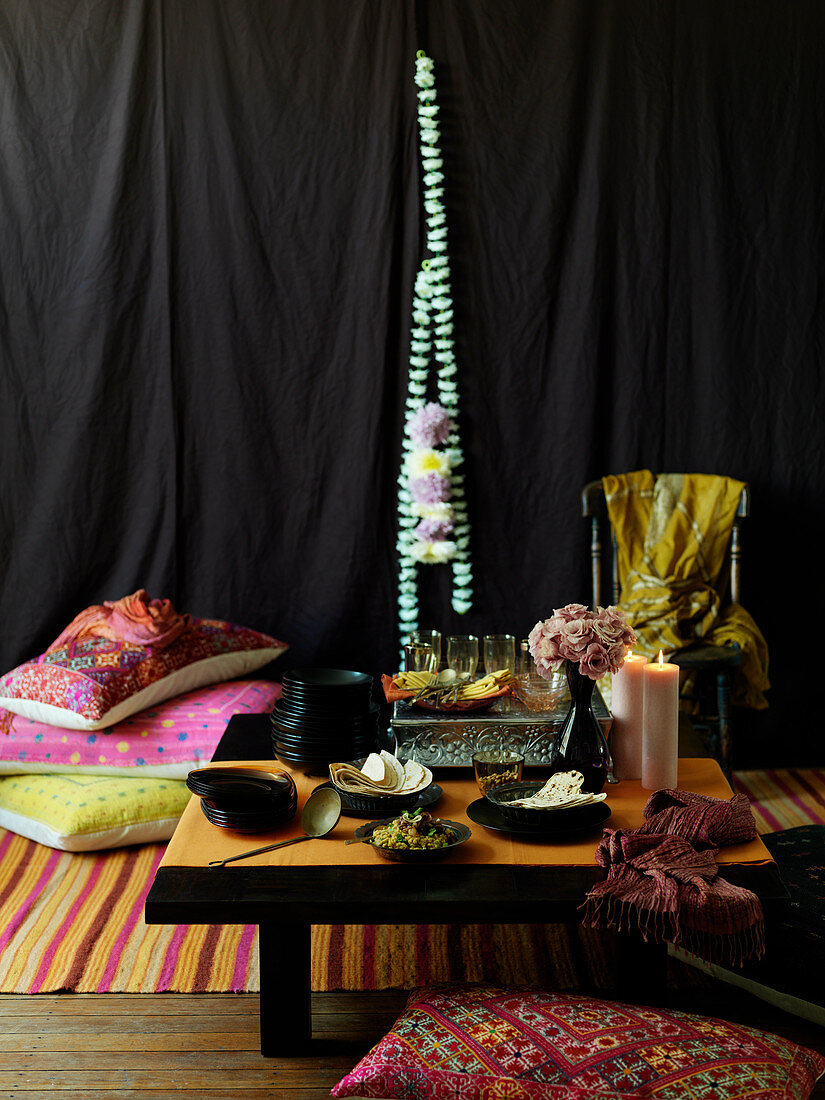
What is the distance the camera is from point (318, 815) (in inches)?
73.7

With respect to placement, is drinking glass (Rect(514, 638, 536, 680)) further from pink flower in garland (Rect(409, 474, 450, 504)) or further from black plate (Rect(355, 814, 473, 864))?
pink flower in garland (Rect(409, 474, 450, 504))

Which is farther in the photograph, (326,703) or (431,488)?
(431,488)

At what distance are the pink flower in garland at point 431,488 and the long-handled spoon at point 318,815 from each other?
67.7 inches

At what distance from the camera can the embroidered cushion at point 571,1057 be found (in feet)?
4.83

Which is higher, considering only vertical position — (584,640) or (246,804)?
(584,640)

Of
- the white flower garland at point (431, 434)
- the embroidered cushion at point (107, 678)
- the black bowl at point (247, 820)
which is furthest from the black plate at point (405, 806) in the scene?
the white flower garland at point (431, 434)

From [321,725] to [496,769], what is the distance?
425mm

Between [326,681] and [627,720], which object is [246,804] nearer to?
[326,681]

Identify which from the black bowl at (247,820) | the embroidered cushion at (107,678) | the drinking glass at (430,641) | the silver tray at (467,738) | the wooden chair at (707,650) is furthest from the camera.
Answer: the wooden chair at (707,650)

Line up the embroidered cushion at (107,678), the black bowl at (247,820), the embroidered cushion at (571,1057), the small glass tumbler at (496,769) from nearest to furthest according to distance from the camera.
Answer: the embroidered cushion at (571,1057), the black bowl at (247,820), the small glass tumbler at (496,769), the embroidered cushion at (107,678)

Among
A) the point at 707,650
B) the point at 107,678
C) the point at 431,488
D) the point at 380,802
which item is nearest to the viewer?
the point at 380,802

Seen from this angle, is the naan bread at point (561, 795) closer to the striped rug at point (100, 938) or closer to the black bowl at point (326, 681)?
the black bowl at point (326, 681)

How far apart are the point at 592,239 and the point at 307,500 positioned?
1.32 m

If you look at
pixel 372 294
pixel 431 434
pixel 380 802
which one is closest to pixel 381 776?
pixel 380 802
